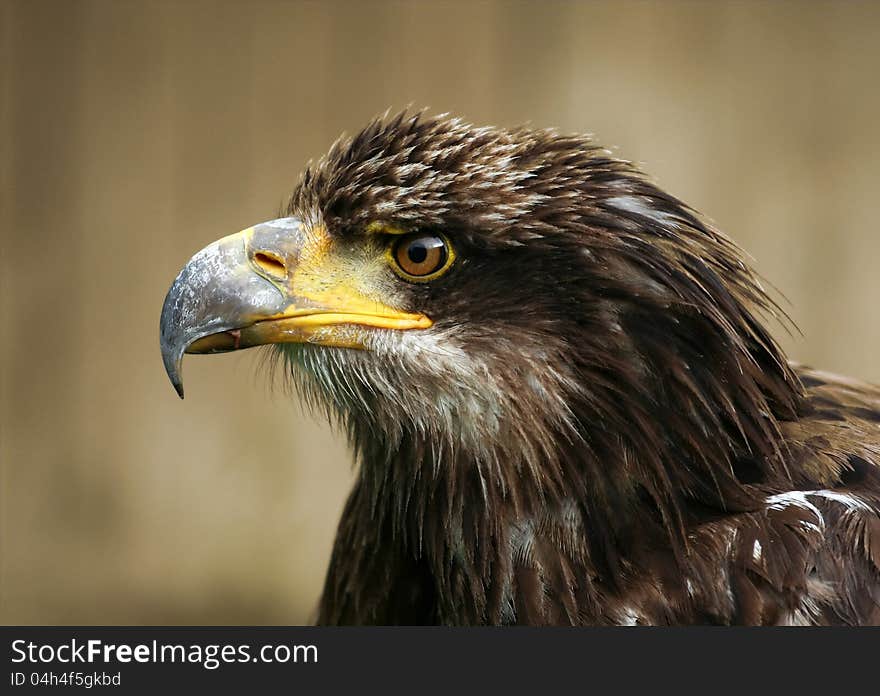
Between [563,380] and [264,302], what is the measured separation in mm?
533

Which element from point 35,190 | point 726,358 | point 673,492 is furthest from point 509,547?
point 35,190

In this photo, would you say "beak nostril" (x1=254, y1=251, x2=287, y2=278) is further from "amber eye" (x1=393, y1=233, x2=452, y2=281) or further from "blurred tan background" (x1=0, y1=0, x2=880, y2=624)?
"blurred tan background" (x1=0, y1=0, x2=880, y2=624)

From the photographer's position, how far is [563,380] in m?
Result: 1.78

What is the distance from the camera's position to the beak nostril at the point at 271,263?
6.18ft

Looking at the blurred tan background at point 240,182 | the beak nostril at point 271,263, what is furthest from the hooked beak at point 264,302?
the blurred tan background at point 240,182

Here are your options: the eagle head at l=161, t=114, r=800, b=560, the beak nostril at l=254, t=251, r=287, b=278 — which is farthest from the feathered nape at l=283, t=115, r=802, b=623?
the beak nostril at l=254, t=251, r=287, b=278

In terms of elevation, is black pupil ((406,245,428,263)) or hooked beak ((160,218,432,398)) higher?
black pupil ((406,245,428,263))

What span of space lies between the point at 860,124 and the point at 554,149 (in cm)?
320

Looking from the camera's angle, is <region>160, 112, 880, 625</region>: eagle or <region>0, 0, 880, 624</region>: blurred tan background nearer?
<region>160, 112, 880, 625</region>: eagle

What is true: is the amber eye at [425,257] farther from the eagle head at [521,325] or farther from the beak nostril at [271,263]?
the beak nostril at [271,263]

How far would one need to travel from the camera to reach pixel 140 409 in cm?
473

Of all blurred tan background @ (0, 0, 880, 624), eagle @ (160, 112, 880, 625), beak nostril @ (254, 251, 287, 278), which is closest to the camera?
eagle @ (160, 112, 880, 625)

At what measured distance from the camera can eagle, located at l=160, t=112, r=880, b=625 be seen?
176 cm

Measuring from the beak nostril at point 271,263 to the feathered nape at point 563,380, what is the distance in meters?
0.14
